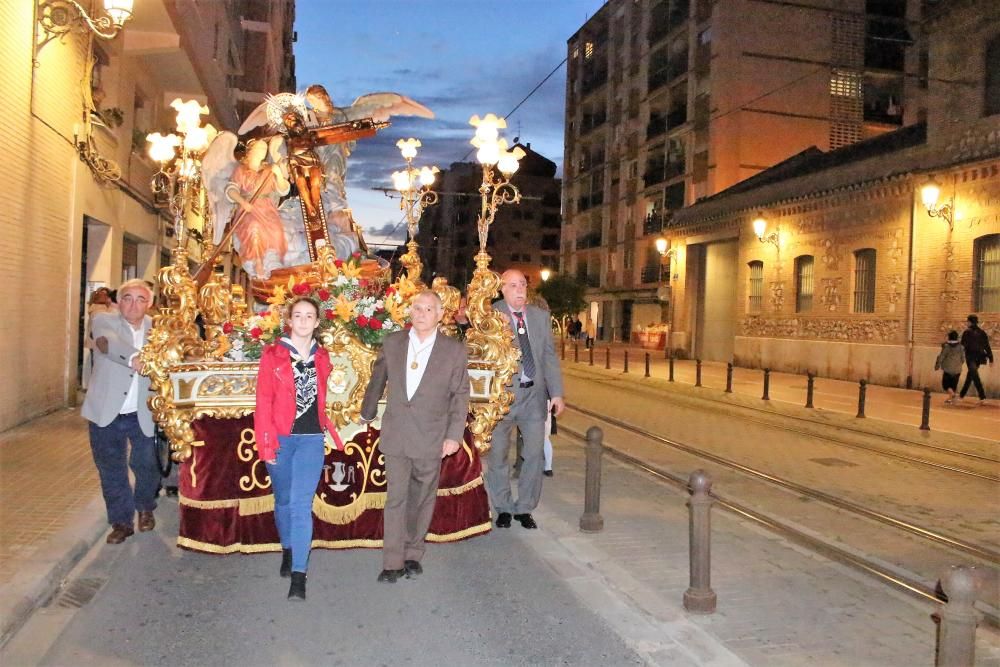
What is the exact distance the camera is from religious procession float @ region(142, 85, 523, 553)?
5820 mm

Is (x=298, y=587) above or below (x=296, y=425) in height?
below

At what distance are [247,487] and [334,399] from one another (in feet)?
2.83

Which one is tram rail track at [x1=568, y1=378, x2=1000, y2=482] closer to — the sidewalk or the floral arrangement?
the sidewalk

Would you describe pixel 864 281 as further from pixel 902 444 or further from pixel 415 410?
pixel 415 410

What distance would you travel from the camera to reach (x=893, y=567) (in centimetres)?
610

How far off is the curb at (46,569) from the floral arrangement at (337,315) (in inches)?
68.8

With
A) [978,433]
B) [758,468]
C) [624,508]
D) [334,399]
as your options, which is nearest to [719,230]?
[978,433]

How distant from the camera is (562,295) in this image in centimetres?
4728

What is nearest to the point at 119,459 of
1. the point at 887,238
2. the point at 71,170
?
the point at 71,170

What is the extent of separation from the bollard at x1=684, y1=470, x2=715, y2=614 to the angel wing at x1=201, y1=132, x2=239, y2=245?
523 centimetres

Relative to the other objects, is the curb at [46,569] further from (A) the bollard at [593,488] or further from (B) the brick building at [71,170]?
(B) the brick building at [71,170]

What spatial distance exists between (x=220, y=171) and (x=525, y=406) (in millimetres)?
3749

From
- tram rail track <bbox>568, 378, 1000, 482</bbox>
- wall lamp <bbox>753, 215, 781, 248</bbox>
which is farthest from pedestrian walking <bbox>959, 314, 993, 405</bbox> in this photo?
wall lamp <bbox>753, 215, 781, 248</bbox>

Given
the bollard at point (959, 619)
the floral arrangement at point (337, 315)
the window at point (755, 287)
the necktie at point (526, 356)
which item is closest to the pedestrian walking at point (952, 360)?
the window at point (755, 287)
